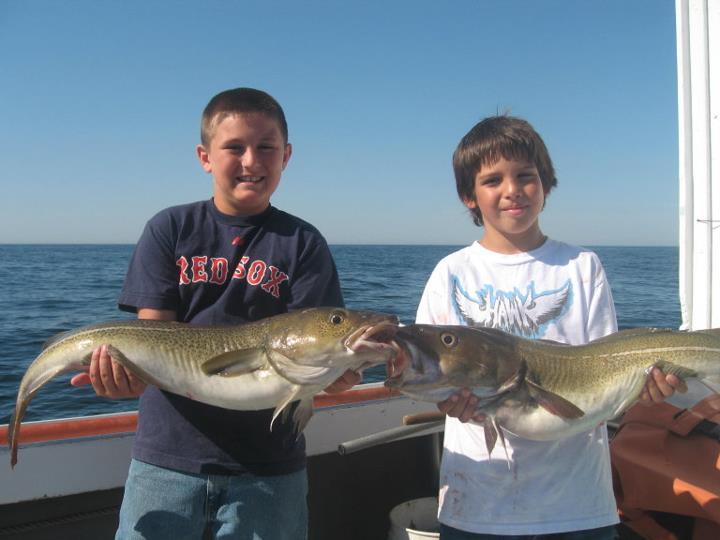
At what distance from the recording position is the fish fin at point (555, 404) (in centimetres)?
274

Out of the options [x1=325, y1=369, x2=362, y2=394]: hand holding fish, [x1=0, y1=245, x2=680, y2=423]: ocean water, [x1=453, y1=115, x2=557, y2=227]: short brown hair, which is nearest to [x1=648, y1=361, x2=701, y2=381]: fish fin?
[x1=453, y1=115, x2=557, y2=227]: short brown hair

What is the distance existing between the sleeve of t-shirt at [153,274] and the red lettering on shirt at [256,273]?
37 cm

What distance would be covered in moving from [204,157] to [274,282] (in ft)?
2.83

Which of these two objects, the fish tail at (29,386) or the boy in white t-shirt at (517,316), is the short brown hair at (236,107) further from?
the fish tail at (29,386)

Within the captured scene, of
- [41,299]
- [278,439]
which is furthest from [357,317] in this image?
[41,299]

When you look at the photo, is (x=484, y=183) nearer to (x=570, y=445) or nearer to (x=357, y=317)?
(x=357, y=317)

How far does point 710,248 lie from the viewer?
4777 mm

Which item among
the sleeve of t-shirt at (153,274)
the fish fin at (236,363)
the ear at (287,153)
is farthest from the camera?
the ear at (287,153)

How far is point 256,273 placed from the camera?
308cm

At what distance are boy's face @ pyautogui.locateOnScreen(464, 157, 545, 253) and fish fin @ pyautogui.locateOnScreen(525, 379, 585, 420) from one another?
836 mm

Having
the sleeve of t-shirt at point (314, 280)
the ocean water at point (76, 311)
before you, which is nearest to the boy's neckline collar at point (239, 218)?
the sleeve of t-shirt at point (314, 280)

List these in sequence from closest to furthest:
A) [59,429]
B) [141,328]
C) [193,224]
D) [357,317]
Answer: [357,317] → [141,328] → [193,224] → [59,429]

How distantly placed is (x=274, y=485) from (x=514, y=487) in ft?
3.71

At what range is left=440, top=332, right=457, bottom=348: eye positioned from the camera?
280cm
